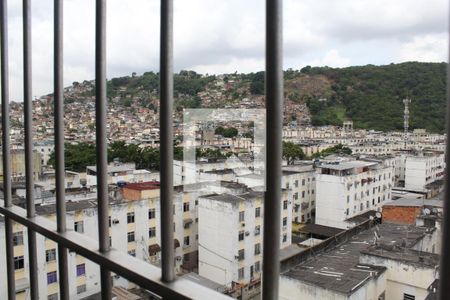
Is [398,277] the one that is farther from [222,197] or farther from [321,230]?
[222,197]

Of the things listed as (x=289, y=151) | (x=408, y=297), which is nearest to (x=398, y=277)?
(x=408, y=297)

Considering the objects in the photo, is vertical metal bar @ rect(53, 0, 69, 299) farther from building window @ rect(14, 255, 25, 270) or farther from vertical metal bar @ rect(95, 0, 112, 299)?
building window @ rect(14, 255, 25, 270)

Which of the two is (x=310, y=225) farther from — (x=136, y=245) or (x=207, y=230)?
(x=136, y=245)

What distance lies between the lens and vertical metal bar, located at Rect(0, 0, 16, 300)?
135 centimetres

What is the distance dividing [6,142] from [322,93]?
52.7 inches

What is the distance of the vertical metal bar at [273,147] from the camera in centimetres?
57

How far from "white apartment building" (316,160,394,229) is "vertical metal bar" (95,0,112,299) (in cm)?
204

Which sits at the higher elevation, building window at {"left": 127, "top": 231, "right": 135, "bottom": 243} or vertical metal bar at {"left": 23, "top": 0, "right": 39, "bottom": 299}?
vertical metal bar at {"left": 23, "top": 0, "right": 39, "bottom": 299}

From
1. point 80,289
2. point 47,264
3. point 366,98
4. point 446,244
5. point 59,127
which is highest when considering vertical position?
point 366,98

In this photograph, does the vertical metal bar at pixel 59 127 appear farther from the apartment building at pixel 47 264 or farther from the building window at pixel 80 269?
the building window at pixel 80 269

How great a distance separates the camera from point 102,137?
0.89 metres

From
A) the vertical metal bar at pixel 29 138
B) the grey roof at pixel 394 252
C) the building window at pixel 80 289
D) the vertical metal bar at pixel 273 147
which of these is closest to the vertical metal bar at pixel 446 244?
the vertical metal bar at pixel 273 147

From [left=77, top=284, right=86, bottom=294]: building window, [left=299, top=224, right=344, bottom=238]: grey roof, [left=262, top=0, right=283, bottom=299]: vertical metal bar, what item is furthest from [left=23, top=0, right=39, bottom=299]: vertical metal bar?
[left=299, top=224, right=344, bottom=238]: grey roof

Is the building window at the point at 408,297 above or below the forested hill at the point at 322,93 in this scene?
below
